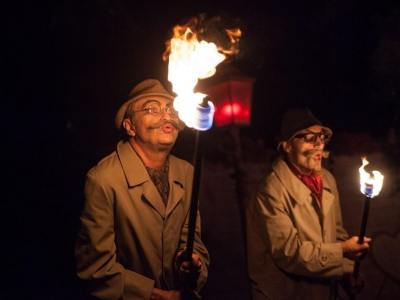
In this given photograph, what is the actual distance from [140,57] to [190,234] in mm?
5797

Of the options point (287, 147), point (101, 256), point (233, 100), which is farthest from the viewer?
point (233, 100)

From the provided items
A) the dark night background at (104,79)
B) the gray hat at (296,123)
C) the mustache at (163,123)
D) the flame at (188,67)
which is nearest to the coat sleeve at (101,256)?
the mustache at (163,123)

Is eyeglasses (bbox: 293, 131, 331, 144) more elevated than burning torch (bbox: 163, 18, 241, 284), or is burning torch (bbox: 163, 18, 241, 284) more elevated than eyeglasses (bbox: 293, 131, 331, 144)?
burning torch (bbox: 163, 18, 241, 284)

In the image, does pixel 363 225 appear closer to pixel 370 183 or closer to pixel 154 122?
pixel 370 183

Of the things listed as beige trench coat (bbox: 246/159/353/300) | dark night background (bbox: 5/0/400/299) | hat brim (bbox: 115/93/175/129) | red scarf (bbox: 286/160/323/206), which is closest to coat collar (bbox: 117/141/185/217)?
hat brim (bbox: 115/93/175/129)

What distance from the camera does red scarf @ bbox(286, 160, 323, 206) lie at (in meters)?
4.36

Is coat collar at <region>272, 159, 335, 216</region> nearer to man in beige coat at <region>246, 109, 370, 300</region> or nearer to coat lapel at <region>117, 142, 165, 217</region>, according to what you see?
man in beige coat at <region>246, 109, 370, 300</region>

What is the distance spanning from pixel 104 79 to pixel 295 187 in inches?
193

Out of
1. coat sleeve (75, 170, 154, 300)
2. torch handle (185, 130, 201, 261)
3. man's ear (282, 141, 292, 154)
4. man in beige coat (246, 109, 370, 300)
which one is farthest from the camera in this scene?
man's ear (282, 141, 292, 154)

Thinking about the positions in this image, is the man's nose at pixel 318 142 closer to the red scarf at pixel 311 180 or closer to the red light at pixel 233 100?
the red scarf at pixel 311 180

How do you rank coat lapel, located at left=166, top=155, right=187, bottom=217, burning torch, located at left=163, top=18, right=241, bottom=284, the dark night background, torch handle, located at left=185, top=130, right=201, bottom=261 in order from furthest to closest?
the dark night background
coat lapel, located at left=166, top=155, right=187, bottom=217
torch handle, located at left=185, top=130, right=201, bottom=261
burning torch, located at left=163, top=18, right=241, bottom=284

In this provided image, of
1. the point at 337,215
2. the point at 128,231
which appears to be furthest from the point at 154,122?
the point at 337,215

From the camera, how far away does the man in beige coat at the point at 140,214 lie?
3.33 m

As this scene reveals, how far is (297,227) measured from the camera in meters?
4.10
